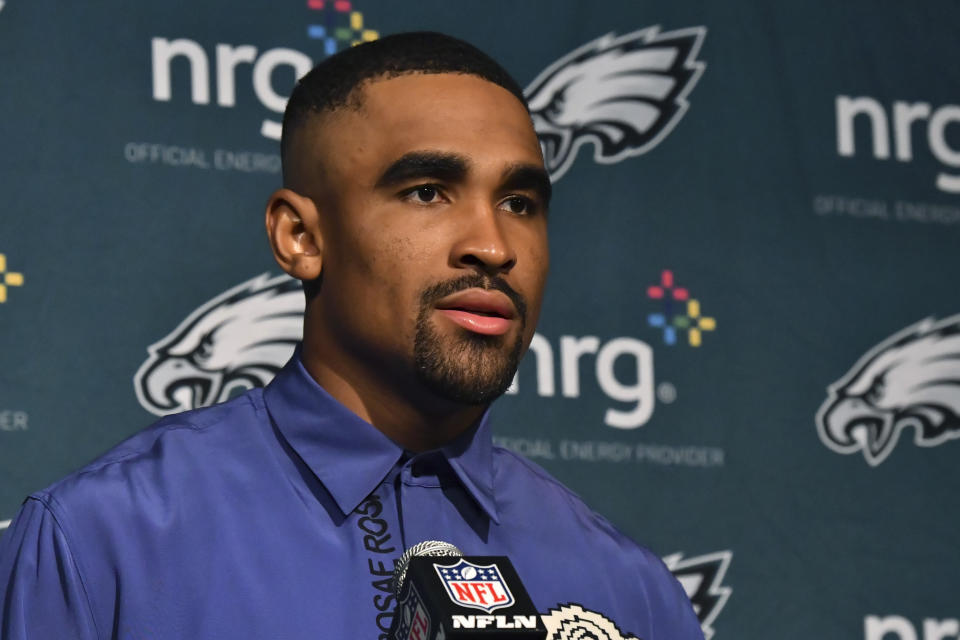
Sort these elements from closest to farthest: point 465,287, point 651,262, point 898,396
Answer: point 465,287, point 651,262, point 898,396

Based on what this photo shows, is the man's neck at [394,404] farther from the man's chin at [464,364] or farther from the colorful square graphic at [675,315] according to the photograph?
the colorful square graphic at [675,315]

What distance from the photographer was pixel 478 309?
4.72ft

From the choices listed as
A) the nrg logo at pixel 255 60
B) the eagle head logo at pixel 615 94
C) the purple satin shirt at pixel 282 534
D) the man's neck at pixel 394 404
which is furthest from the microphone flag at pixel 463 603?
the eagle head logo at pixel 615 94

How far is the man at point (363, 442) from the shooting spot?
136cm

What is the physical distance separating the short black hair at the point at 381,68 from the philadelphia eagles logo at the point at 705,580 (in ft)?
3.44

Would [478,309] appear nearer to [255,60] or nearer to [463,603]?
[463,603]

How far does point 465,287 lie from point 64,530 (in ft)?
1.34

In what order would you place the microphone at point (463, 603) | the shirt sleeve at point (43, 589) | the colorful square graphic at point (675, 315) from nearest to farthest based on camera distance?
1. the microphone at point (463, 603)
2. the shirt sleeve at point (43, 589)
3. the colorful square graphic at point (675, 315)

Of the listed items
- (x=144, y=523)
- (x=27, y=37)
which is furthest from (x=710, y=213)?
(x=144, y=523)

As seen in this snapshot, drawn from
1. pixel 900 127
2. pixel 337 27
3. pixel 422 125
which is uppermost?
pixel 337 27

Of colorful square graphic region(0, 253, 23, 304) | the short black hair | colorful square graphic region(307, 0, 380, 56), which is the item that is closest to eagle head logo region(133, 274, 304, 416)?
colorful square graphic region(0, 253, 23, 304)

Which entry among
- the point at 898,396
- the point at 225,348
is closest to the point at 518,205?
the point at 225,348

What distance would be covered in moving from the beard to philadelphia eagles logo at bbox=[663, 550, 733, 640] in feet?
3.47

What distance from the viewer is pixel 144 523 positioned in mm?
1388
